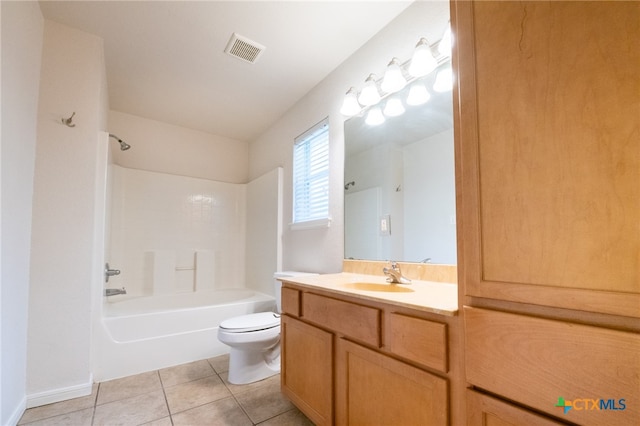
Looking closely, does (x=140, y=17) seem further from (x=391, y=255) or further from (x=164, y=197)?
(x=391, y=255)

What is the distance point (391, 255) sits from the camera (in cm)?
166

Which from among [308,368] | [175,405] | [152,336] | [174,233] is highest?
[174,233]

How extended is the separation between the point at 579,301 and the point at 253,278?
10.0 ft

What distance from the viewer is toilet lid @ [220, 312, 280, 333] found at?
189 cm

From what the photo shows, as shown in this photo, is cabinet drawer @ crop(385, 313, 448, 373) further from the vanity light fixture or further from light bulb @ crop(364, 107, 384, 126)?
light bulb @ crop(364, 107, 384, 126)

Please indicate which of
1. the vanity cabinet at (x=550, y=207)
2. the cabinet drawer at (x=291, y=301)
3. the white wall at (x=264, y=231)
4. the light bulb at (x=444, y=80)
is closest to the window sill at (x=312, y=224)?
the white wall at (x=264, y=231)

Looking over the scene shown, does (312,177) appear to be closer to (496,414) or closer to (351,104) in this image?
(351,104)

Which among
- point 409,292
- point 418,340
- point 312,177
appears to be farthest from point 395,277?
point 312,177

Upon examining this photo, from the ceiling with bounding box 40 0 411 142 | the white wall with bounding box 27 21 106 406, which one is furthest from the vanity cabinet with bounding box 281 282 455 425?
the ceiling with bounding box 40 0 411 142

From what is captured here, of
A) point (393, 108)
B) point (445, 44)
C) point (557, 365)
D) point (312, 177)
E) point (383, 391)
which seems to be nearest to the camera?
point (557, 365)

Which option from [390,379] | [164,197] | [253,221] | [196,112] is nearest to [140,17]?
[196,112]

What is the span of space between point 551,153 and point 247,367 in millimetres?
2088

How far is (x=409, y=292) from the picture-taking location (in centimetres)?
122

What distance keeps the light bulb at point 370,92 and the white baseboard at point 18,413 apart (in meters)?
2.64
